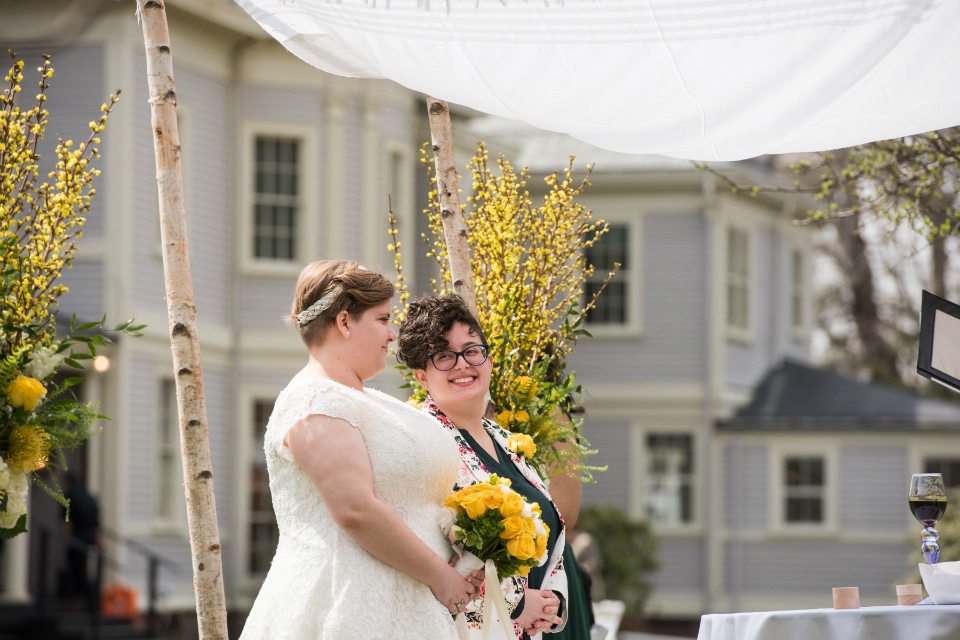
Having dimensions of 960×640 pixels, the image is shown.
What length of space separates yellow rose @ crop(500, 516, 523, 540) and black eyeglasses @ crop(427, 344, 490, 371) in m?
0.75

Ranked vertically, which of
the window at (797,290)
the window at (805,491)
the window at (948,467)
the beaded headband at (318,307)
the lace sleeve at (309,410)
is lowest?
the window at (805,491)

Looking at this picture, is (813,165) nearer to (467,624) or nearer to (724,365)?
(467,624)

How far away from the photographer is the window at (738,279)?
21391mm

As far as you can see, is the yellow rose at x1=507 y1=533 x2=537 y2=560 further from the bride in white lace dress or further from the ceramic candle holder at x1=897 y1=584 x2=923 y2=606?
the ceramic candle holder at x1=897 y1=584 x2=923 y2=606

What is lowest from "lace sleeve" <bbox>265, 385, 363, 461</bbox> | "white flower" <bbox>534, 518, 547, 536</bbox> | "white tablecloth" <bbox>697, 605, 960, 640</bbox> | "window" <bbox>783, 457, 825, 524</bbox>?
"window" <bbox>783, 457, 825, 524</bbox>

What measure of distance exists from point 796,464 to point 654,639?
399 cm

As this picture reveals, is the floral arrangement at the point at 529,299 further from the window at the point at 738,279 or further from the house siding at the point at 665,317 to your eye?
the window at the point at 738,279

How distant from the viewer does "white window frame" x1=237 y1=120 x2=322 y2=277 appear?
16106mm

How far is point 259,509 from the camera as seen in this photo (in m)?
16.2

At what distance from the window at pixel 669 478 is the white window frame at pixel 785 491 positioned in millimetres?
1357

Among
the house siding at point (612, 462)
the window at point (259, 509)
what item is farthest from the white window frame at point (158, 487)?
the house siding at point (612, 462)

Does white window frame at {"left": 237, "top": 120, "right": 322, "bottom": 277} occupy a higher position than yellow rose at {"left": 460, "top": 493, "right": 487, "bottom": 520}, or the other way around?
white window frame at {"left": 237, "top": 120, "right": 322, "bottom": 277}

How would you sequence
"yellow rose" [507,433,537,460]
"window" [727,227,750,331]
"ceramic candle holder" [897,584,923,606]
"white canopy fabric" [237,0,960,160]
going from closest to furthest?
"white canopy fabric" [237,0,960,160], "ceramic candle holder" [897,584,923,606], "yellow rose" [507,433,537,460], "window" [727,227,750,331]

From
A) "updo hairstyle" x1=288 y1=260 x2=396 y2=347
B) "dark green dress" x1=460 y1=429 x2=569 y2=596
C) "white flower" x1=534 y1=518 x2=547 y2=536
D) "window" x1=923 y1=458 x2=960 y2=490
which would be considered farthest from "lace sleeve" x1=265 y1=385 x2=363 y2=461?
"window" x1=923 y1=458 x2=960 y2=490
